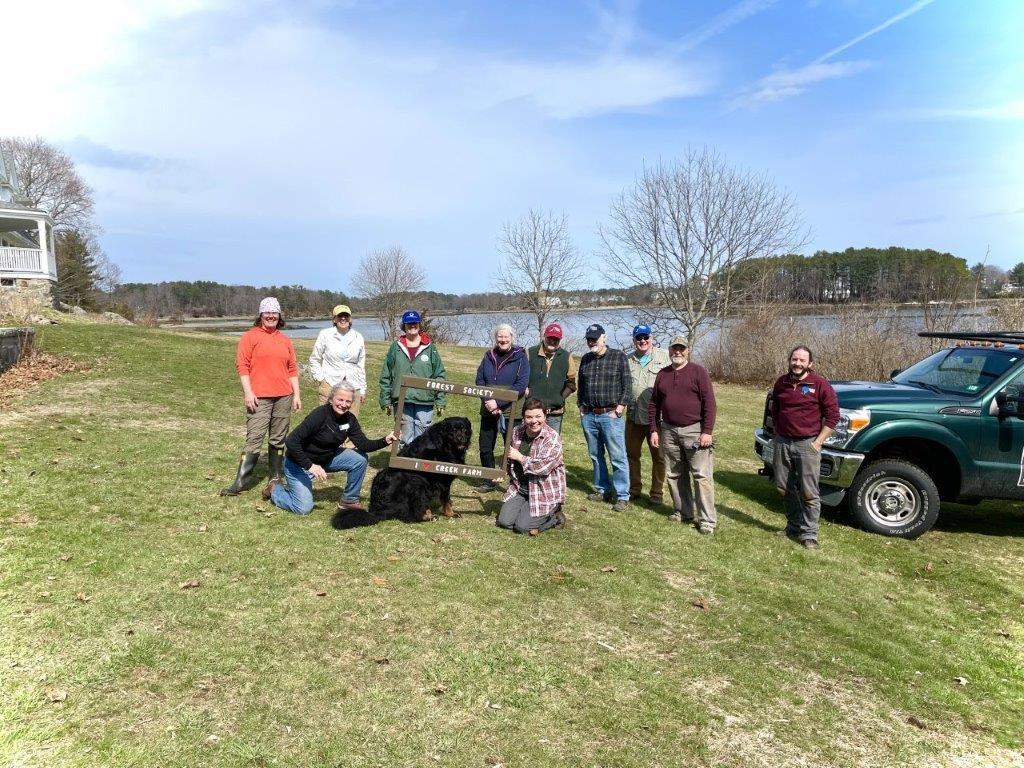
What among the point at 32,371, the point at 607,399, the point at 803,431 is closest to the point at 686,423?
the point at 607,399

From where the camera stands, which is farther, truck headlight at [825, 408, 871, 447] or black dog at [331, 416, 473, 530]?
truck headlight at [825, 408, 871, 447]

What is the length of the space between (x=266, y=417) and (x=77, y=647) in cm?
314

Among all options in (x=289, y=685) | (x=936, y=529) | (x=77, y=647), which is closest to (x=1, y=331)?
(x=77, y=647)

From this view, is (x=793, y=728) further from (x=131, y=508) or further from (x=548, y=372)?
(x=131, y=508)

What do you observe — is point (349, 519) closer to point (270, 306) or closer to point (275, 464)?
point (275, 464)

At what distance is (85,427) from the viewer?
8938 millimetres

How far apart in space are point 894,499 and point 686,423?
2.60 meters

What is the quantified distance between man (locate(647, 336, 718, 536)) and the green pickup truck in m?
1.41

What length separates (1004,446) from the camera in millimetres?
6488

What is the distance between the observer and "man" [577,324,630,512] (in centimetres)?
690

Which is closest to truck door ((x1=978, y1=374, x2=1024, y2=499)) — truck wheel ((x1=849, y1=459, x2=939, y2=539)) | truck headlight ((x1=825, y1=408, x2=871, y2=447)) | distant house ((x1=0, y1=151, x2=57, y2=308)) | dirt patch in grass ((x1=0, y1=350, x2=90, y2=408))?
truck wheel ((x1=849, y1=459, x2=939, y2=539))

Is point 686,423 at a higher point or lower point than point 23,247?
lower

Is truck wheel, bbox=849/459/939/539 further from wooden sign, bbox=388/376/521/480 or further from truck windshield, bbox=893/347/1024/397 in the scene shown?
wooden sign, bbox=388/376/521/480

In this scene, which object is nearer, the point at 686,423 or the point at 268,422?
the point at 686,423
